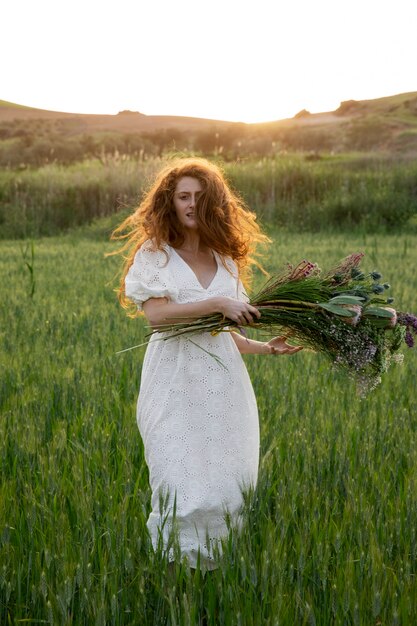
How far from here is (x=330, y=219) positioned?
17.2 m

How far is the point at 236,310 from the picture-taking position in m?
2.62

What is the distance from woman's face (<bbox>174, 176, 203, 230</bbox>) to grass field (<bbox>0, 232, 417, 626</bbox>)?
908 millimetres

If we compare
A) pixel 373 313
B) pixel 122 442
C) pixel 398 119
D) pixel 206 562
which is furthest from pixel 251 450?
pixel 398 119

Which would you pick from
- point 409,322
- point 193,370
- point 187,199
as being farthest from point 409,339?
point 187,199

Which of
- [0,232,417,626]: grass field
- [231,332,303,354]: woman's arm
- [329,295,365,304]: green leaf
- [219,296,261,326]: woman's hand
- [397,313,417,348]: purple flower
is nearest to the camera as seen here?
[0,232,417,626]: grass field

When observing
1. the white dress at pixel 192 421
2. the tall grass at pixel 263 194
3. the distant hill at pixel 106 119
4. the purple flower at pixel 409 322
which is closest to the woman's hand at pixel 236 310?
the white dress at pixel 192 421

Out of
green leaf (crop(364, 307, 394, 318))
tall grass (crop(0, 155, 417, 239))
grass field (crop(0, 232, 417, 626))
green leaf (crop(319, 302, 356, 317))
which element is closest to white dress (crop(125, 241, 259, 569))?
grass field (crop(0, 232, 417, 626))

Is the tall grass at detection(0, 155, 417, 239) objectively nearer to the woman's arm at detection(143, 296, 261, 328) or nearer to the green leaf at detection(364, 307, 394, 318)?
the green leaf at detection(364, 307, 394, 318)

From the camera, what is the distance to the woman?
267 cm

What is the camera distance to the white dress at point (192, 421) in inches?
105

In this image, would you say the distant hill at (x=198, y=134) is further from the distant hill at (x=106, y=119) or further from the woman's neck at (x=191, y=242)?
the woman's neck at (x=191, y=242)

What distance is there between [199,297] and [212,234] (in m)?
0.21

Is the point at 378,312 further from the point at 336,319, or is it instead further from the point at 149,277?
the point at 149,277

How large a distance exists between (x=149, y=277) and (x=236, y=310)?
0.32 metres
